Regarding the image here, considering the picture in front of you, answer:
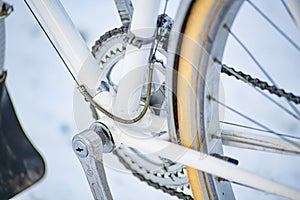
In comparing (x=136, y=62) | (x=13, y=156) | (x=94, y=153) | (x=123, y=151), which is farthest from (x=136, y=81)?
(x=13, y=156)

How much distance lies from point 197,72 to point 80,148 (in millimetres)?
234

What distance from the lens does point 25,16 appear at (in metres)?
1.53

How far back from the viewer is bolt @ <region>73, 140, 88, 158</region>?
2.76 feet

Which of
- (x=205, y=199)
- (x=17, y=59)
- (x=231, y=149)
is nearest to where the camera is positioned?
(x=205, y=199)

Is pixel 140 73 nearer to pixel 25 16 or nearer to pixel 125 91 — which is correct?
pixel 125 91

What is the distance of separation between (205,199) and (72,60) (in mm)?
329

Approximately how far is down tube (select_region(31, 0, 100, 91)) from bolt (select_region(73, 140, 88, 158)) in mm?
114

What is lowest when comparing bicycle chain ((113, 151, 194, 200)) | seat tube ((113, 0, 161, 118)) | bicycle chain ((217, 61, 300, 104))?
bicycle chain ((113, 151, 194, 200))

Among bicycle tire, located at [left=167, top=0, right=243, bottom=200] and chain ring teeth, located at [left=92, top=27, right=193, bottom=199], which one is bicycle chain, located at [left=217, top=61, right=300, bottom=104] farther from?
chain ring teeth, located at [left=92, top=27, right=193, bottom=199]

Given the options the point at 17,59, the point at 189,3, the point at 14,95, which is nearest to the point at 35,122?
the point at 14,95

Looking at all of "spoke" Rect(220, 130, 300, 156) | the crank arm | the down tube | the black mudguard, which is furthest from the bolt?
the black mudguard

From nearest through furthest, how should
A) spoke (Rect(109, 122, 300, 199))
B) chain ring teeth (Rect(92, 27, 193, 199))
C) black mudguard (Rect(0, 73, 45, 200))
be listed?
spoke (Rect(109, 122, 300, 199)) < chain ring teeth (Rect(92, 27, 193, 199)) < black mudguard (Rect(0, 73, 45, 200))

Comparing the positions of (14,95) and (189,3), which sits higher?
(189,3)

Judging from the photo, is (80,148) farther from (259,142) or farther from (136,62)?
(259,142)
